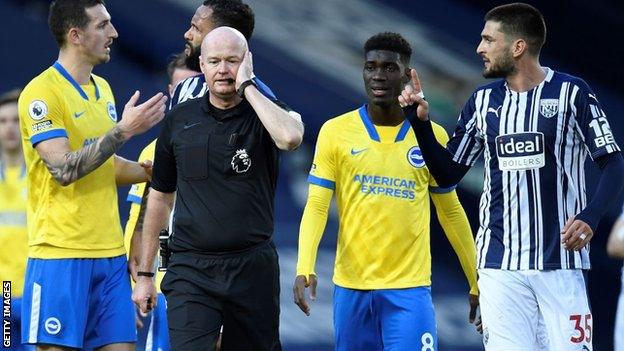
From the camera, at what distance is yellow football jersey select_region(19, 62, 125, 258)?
7.24m

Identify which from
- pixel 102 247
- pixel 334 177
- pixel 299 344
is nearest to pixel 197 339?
pixel 102 247

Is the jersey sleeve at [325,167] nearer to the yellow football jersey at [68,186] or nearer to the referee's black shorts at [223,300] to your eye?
the yellow football jersey at [68,186]

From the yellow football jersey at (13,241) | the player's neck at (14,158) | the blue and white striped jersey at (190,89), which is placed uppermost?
the blue and white striped jersey at (190,89)

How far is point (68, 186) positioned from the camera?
731 cm

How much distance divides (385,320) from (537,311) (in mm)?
1027

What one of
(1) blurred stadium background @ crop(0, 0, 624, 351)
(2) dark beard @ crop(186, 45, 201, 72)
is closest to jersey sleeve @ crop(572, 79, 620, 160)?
(2) dark beard @ crop(186, 45, 201, 72)

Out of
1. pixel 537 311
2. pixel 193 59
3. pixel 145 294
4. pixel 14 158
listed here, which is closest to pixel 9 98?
pixel 14 158

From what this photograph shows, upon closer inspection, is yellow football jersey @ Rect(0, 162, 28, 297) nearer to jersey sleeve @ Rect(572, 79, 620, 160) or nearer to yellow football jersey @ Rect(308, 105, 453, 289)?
yellow football jersey @ Rect(308, 105, 453, 289)

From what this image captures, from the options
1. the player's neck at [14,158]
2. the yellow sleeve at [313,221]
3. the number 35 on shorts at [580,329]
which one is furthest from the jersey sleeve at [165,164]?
the player's neck at [14,158]

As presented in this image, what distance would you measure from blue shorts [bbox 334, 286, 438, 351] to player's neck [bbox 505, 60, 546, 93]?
1309 mm

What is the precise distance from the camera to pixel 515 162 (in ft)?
22.4

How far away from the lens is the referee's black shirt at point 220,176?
6.43 metres

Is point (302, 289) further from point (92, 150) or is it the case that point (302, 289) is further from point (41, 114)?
point (41, 114)

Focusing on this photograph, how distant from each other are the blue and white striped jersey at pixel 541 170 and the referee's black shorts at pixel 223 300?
3.87 ft
